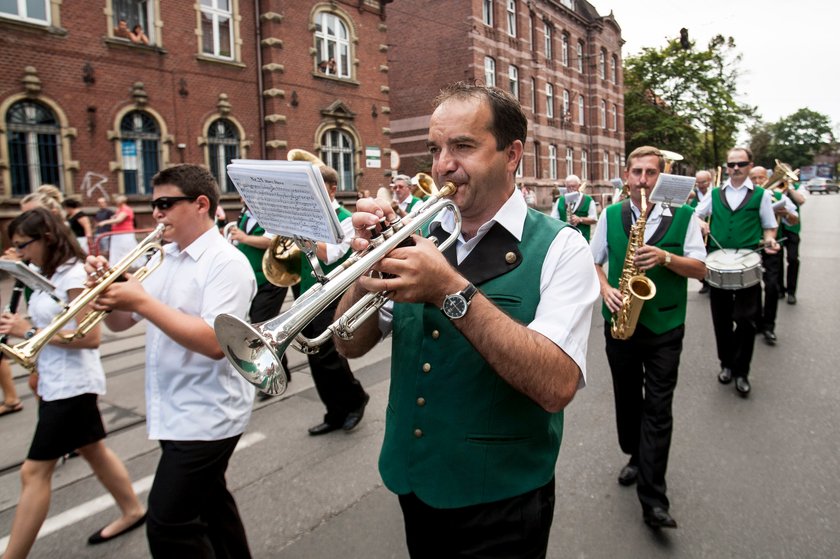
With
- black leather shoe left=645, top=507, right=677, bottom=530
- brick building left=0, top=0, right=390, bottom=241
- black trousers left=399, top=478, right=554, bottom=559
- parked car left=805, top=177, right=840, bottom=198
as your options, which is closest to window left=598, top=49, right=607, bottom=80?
brick building left=0, top=0, right=390, bottom=241

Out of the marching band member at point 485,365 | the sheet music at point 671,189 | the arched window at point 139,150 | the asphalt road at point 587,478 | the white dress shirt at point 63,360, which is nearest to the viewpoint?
the marching band member at point 485,365

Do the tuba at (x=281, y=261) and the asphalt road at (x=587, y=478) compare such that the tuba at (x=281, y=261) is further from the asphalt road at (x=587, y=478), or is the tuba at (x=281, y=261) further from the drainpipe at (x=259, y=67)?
the drainpipe at (x=259, y=67)

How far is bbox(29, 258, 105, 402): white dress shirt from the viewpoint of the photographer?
3.02 metres

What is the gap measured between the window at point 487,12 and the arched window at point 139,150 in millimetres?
18342

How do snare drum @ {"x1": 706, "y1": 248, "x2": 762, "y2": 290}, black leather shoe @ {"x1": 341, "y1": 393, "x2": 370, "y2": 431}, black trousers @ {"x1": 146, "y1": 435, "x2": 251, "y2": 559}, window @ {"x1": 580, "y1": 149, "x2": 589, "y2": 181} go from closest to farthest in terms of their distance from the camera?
black trousers @ {"x1": 146, "y1": 435, "x2": 251, "y2": 559} → black leather shoe @ {"x1": 341, "y1": 393, "x2": 370, "y2": 431} → snare drum @ {"x1": 706, "y1": 248, "x2": 762, "y2": 290} → window @ {"x1": 580, "y1": 149, "x2": 589, "y2": 181}

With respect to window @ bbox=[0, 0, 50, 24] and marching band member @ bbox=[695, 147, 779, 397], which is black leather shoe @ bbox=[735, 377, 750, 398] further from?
window @ bbox=[0, 0, 50, 24]

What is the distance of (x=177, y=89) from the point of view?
1606cm

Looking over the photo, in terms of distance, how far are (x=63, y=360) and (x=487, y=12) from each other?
29514mm

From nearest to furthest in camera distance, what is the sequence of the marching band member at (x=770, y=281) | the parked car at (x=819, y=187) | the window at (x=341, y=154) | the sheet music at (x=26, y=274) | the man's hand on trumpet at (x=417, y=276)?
the man's hand on trumpet at (x=417, y=276) < the sheet music at (x=26, y=274) < the marching band member at (x=770, y=281) < the window at (x=341, y=154) < the parked car at (x=819, y=187)

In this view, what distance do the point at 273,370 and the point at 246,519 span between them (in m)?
2.26

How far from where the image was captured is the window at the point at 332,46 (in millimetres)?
19672

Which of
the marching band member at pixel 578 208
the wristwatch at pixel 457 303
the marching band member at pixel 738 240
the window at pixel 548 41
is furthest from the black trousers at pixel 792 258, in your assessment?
the window at pixel 548 41

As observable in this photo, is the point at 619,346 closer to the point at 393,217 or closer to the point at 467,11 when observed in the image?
the point at 393,217

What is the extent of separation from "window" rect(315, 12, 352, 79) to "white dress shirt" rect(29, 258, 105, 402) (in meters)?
17.9
